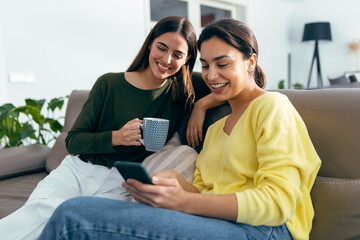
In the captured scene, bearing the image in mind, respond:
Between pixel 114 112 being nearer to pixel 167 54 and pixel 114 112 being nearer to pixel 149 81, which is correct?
pixel 149 81

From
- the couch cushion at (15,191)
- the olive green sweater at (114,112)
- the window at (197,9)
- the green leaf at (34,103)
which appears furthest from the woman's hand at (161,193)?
the window at (197,9)

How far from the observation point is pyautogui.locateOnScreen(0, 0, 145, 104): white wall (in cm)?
276

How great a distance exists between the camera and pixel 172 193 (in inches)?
29.8

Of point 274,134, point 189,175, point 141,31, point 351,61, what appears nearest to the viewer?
point 274,134

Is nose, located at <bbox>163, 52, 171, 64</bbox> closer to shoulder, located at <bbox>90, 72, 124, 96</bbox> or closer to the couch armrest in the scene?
shoulder, located at <bbox>90, 72, 124, 96</bbox>

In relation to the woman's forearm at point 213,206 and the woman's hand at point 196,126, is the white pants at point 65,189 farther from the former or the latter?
the woman's forearm at point 213,206

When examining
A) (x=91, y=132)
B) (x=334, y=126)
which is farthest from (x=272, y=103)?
(x=91, y=132)

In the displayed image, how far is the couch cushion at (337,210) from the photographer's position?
3.01 ft

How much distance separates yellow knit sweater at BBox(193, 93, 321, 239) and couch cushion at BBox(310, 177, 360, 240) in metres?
0.07

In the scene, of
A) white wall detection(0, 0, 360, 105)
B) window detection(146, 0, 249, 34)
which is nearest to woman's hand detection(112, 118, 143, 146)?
white wall detection(0, 0, 360, 105)

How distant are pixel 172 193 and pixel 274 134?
0.29 m

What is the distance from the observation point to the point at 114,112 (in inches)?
54.2

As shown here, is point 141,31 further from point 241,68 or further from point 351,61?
point 351,61

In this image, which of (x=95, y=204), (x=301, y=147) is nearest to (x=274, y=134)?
(x=301, y=147)
